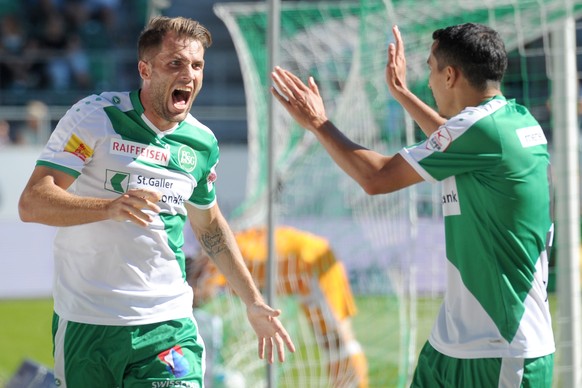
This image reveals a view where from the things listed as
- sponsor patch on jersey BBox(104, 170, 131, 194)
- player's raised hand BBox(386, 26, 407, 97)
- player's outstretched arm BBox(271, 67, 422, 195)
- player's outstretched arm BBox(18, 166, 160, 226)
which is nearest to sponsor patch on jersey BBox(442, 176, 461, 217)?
player's outstretched arm BBox(271, 67, 422, 195)

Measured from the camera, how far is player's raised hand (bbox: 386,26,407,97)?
13.4ft

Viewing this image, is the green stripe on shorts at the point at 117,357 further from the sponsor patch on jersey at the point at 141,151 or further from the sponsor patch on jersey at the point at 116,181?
the sponsor patch on jersey at the point at 141,151

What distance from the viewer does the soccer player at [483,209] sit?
3455 mm

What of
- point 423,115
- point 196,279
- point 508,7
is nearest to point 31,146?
point 196,279

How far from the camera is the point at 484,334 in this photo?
348 centimetres

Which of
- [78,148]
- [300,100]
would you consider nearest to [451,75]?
[300,100]

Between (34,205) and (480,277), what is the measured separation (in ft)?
5.12

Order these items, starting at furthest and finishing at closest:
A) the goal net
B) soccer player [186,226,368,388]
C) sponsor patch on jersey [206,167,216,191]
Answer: soccer player [186,226,368,388] < the goal net < sponsor patch on jersey [206,167,216,191]

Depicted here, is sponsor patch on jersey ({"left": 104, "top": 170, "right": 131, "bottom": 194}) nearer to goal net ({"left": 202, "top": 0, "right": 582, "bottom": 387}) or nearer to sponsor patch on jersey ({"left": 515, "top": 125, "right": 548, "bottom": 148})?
sponsor patch on jersey ({"left": 515, "top": 125, "right": 548, "bottom": 148})

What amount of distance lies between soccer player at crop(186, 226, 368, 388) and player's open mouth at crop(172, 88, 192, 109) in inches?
134

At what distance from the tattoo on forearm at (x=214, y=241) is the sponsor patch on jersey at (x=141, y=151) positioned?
46cm

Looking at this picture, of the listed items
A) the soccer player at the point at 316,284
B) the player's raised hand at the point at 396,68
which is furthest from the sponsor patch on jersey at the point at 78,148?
the soccer player at the point at 316,284

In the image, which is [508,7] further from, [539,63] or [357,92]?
[539,63]

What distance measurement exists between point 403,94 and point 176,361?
1.43 metres
